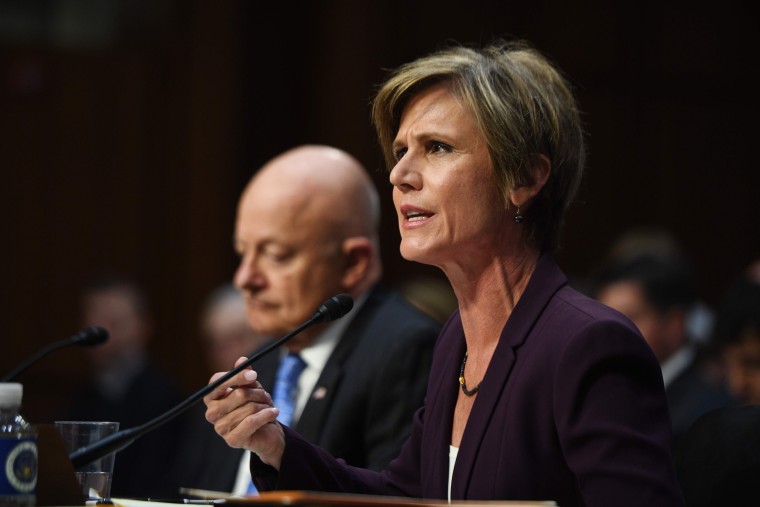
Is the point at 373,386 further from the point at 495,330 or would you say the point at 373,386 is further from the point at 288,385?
the point at 495,330

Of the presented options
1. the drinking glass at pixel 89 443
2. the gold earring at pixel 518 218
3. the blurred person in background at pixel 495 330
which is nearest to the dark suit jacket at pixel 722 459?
the blurred person in background at pixel 495 330

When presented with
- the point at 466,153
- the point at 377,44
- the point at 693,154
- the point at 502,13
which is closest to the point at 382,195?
the point at 377,44

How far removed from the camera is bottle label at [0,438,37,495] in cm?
180

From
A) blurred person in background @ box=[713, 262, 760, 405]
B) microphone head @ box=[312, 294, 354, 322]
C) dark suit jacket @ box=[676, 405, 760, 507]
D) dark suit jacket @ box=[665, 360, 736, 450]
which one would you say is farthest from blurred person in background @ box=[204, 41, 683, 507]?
dark suit jacket @ box=[665, 360, 736, 450]

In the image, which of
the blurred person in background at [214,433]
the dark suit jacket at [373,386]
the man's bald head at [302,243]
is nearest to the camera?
the dark suit jacket at [373,386]

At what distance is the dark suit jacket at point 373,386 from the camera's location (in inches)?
118

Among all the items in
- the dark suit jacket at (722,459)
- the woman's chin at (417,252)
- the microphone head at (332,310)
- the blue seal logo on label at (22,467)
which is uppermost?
the woman's chin at (417,252)

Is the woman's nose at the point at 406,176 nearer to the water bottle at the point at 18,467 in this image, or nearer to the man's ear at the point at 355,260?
the water bottle at the point at 18,467

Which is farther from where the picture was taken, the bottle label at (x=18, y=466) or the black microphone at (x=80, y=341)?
the black microphone at (x=80, y=341)

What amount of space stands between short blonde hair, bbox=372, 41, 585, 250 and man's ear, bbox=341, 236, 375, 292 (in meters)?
0.99

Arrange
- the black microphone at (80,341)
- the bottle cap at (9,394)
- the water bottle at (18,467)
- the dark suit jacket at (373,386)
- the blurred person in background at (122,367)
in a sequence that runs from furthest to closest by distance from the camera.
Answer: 1. the blurred person in background at (122,367)
2. the dark suit jacket at (373,386)
3. the black microphone at (80,341)
4. the bottle cap at (9,394)
5. the water bottle at (18,467)

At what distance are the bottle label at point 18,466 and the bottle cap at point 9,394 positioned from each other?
12cm

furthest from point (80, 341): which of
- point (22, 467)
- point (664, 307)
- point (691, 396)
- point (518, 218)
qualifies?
point (664, 307)

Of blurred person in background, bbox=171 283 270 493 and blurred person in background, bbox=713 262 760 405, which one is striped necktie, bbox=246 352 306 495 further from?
blurred person in background, bbox=713 262 760 405
